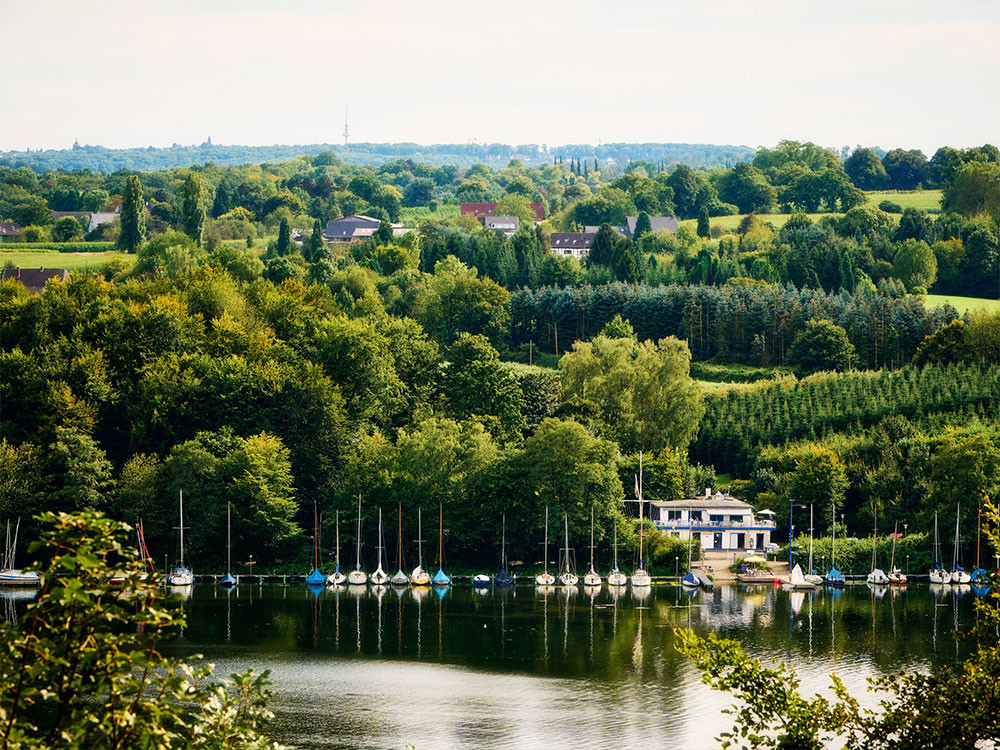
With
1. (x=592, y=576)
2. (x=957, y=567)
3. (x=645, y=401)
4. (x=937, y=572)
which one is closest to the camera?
(x=592, y=576)

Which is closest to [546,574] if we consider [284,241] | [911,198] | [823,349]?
[823,349]

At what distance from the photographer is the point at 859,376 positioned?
310 ft

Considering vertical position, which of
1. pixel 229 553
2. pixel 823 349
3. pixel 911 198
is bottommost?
pixel 229 553

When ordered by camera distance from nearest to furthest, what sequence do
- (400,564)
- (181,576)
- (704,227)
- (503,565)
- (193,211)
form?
1. (181,576)
2. (400,564)
3. (503,565)
4. (193,211)
5. (704,227)

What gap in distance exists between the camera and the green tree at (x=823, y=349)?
102 m

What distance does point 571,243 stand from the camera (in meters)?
167

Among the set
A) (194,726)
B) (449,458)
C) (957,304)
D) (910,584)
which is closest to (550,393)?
(449,458)

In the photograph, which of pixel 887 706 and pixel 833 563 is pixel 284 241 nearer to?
pixel 833 563

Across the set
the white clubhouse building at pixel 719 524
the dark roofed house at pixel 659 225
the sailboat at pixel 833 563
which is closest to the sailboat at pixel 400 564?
the white clubhouse building at pixel 719 524

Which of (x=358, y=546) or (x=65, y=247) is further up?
(x=65, y=247)

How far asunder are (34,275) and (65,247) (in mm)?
26817

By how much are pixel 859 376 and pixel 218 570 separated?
45.8 m

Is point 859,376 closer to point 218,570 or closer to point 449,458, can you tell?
point 449,458

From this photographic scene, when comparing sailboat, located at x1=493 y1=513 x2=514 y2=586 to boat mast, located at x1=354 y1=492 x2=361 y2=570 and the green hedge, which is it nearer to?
boat mast, located at x1=354 y1=492 x2=361 y2=570
